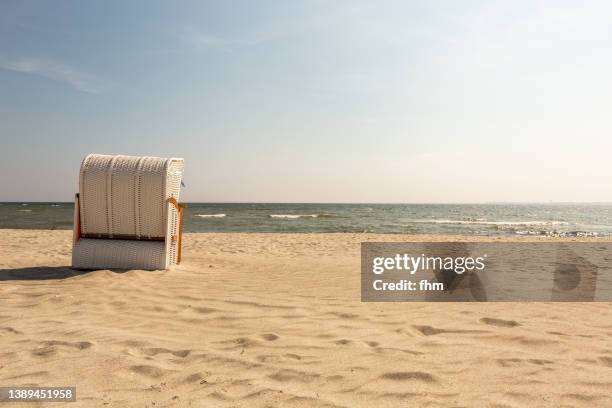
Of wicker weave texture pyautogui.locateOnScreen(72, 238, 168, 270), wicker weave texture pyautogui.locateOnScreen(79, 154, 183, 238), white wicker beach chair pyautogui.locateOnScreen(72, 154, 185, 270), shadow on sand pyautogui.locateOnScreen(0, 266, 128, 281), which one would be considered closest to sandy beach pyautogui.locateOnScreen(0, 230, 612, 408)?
shadow on sand pyautogui.locateOnScreen(0, 266, 128, 281)

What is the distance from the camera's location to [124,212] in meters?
7.57

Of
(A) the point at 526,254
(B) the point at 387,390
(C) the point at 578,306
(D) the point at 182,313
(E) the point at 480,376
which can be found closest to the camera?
(B) the point at 387,390

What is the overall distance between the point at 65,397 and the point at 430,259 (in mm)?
9068

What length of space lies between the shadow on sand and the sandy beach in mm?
305

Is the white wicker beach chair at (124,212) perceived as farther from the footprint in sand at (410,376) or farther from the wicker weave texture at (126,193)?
the footprint in sand at (410,376)

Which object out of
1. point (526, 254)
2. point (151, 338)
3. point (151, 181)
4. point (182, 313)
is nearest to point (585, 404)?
point (151, 338)

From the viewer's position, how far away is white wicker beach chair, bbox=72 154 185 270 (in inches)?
295

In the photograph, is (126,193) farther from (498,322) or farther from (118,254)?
(498,322)

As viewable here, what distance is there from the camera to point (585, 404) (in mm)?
2775

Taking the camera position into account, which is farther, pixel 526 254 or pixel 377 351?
pixel 526 254

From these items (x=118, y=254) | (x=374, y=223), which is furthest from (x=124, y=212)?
(x=374, y=223)

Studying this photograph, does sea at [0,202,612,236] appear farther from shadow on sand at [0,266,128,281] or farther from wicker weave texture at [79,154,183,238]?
wicker weave texture at [79,154,183,238]

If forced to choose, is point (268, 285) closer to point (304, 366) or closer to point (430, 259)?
point (304, 366)

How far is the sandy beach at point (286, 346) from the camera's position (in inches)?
117
